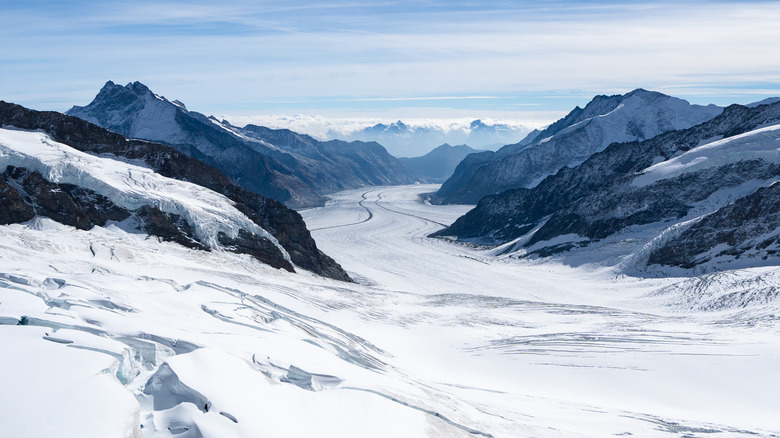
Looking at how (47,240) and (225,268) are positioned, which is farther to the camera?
(225,268)

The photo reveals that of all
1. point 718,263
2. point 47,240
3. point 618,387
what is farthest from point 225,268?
point 718,263

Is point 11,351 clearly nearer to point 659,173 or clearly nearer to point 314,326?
point 314,326

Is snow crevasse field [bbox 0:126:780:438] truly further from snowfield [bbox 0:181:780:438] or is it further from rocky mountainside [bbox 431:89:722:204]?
rocky mountainside [bbox 431:89:722:204]

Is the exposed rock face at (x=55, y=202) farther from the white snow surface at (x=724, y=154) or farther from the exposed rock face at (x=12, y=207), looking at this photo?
the white snow surface at (x=724, y=154)

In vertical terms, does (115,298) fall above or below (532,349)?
above

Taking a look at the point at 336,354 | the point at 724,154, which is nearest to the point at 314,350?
the point at 336,354
